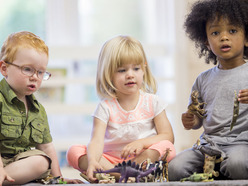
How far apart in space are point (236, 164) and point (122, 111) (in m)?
0.49

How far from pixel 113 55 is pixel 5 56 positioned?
0.39m

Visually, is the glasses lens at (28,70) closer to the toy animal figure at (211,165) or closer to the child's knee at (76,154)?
the child's knee at (76,154)

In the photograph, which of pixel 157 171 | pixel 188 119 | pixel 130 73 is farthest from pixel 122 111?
pixel 157 171

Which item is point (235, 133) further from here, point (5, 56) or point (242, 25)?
point (5, 56)

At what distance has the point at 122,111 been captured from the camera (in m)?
1.51

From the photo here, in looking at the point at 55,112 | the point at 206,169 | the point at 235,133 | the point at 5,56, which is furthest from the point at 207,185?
the point at 55,112

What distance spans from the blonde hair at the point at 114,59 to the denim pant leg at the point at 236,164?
1.57 feet

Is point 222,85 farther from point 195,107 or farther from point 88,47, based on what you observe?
point 88,47

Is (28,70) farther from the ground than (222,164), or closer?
farther from the ground

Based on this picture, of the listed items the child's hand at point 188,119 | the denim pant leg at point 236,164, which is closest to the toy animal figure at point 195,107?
the child's hand at point 188,119

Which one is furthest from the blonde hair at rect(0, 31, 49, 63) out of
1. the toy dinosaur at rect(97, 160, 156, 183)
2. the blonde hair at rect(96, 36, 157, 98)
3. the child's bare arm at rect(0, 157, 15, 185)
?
the toy dinosaur at rect(97, 160, 156, 183)

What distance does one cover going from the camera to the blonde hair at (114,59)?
1.47 m

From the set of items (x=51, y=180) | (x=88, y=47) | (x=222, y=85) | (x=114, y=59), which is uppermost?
(x=88, y=47)

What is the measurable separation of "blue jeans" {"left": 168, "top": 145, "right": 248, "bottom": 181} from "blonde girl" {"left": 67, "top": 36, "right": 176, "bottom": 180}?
0.18 ft
